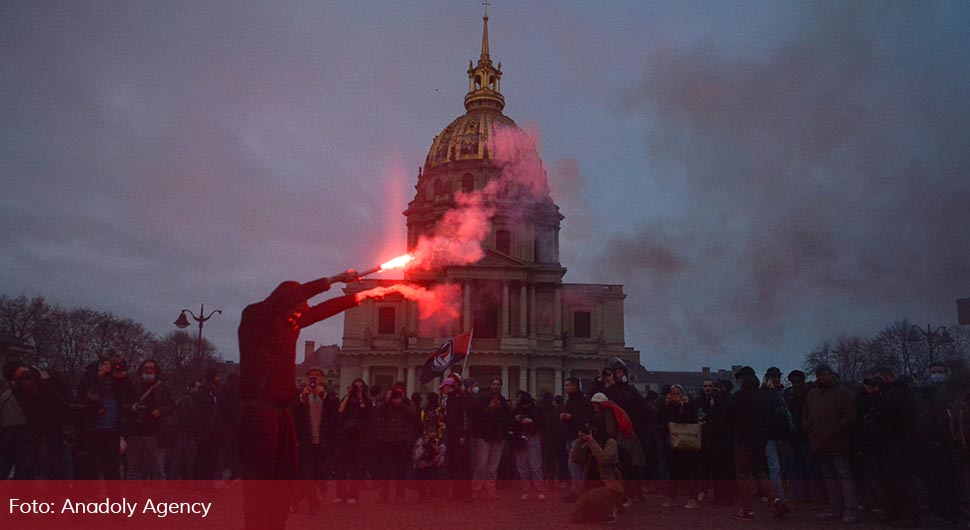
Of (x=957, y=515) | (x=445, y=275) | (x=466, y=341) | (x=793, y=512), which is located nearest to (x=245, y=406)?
(x=793, y=512)

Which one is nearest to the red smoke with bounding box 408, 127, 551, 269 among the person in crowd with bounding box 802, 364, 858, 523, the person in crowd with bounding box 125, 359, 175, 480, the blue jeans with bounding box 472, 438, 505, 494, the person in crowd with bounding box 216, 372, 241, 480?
the person in crowd with bounding box 216, 372, 241, 480

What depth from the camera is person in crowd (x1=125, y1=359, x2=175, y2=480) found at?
1092 cm

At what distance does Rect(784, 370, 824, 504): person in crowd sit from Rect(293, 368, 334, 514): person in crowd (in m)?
8.02

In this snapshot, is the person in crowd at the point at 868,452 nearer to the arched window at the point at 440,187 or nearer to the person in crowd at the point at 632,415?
the person in crowd at the point at 632,415

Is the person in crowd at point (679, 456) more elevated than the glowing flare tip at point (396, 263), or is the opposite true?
the glowing flare tip at point (396, 263)

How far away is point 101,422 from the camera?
9.91 metres

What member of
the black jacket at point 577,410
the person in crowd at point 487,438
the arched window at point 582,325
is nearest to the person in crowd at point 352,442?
the person in crowd at point 487,438

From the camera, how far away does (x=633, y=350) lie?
→ 6794 cm

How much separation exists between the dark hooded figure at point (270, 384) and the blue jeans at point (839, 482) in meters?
8.26

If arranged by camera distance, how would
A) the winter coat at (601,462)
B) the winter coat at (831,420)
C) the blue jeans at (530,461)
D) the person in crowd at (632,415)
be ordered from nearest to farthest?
the winter coat at (601,462)
the winter coat at (831,420)
the person in crowd at (632,415)
the blue jeans at (530,461)

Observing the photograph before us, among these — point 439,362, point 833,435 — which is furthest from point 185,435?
point 833,435

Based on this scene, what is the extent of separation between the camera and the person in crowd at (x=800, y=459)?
40.2 ft

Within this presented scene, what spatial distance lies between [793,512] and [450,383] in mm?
6407

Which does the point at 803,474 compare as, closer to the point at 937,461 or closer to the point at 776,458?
the point at 776,458
